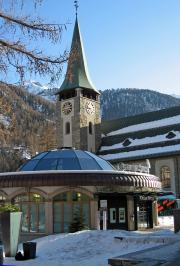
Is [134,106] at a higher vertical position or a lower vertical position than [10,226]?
higher

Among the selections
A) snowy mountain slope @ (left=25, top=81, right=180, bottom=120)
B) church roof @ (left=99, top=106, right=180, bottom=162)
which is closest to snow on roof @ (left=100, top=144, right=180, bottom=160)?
church roof @ (left=99, top=106, right=180, bottom=162)

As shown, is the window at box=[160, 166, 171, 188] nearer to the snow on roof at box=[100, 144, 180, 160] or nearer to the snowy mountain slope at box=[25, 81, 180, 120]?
the snow on roof at box=[100, 144, 180, 160]

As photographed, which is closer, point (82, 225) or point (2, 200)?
point (82, 225)

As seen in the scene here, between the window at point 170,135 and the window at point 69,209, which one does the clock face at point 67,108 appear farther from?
the window at point 69,209

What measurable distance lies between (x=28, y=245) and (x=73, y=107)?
4933 centimetres

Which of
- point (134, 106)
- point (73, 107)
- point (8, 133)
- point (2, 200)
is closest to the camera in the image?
point (8, 133)

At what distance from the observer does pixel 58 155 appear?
93.6ft

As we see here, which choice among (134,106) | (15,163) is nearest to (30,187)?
(15,163)

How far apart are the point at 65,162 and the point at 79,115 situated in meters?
35.9

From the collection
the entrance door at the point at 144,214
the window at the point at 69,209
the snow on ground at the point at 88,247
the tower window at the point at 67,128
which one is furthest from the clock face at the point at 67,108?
the snow on ground at the point at 88,247

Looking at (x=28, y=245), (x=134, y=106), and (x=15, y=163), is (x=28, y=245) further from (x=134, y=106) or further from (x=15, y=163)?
(x=134, y=106)

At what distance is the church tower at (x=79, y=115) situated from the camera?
6309 cm

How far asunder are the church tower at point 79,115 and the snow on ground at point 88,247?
1722 inches

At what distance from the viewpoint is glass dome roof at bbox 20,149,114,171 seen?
89.3 feet
